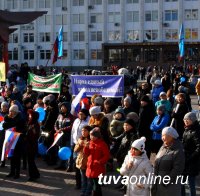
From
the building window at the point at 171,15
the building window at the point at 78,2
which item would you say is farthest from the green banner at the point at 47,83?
the building window at the point at 78,2

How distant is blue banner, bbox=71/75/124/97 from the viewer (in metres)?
11.7

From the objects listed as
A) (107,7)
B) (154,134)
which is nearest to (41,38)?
(107,7)

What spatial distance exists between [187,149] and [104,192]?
200cm

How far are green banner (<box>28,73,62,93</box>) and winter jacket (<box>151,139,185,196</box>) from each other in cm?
801

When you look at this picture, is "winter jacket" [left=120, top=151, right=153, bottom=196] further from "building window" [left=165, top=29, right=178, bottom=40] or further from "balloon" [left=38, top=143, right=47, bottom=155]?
"building window" [left=165, top=29, right=178, bottom=40]

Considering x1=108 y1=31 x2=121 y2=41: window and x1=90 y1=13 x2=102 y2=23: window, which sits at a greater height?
x1=90 y1=13 x2=102 y2=23: window

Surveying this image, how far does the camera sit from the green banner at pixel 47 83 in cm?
1375

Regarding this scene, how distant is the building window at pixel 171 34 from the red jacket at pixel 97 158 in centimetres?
5496

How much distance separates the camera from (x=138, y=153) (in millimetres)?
6262

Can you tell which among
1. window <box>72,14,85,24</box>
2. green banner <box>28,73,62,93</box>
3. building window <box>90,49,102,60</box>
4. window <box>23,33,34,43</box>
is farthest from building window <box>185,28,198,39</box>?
green banner <box>28,73,62,93</box>

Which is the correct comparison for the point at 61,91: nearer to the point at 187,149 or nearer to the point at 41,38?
the point at 187,149

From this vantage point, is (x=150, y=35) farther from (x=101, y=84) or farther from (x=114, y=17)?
(x=101, y=84)

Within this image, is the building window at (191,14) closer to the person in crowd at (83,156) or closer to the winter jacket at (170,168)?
the person in crowd at (83,156)

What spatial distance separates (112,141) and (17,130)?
78.1 inches
